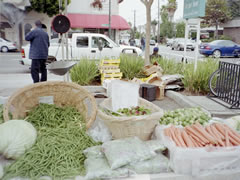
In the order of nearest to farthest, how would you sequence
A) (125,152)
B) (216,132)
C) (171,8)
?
(125,152), (216,132), (171,8)

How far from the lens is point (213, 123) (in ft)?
11.4

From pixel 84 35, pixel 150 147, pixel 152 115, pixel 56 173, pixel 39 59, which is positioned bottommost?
pixel 56 173

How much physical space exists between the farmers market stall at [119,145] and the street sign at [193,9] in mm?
4430

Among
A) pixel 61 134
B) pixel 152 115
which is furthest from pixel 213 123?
pixel 61 134

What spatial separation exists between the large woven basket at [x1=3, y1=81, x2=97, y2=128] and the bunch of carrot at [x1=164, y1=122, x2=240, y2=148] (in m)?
1.24

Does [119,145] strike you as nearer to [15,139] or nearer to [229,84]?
[15,139]

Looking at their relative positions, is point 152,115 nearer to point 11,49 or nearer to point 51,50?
point 51,50

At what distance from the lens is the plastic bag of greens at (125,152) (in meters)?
2.50

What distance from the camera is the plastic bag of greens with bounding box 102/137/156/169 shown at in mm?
2502

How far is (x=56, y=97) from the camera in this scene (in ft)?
13.1

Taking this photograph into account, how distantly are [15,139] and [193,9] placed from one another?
656 centimetres

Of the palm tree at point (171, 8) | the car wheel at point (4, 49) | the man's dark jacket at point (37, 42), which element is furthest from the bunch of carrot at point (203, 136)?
the palm tree at point (171, 8)

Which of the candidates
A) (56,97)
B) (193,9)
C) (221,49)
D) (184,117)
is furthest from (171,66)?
(221,49)

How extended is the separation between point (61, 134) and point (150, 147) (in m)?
1.15
